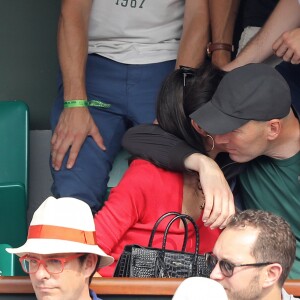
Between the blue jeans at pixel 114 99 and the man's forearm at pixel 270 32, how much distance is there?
47 cm

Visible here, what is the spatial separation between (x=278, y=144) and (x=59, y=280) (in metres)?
1.17

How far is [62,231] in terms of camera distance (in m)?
3.04

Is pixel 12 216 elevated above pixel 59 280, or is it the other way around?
pixel 59 280

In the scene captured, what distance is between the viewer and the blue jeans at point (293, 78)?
420 cm

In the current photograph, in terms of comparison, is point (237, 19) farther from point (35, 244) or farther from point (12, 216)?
point (35, 244)

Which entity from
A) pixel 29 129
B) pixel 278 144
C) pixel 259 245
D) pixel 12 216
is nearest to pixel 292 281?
pixel 259 245

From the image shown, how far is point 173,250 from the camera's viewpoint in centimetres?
353

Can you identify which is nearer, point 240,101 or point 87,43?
point 240,101

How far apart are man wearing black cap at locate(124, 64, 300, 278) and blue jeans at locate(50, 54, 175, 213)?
0.42 m

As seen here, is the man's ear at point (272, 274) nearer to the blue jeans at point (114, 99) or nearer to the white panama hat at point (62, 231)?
the white panama hat at point (62, 231)

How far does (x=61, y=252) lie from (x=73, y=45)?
166 cm

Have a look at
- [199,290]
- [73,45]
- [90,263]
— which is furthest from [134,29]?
[199,290]

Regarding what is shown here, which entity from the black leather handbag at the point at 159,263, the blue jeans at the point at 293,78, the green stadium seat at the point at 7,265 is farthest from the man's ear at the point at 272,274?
the blue jeans at the point at 293,78

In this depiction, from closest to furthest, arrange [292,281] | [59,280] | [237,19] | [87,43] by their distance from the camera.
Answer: [59,280] → [292,281] → [87,43] → [237,19]
